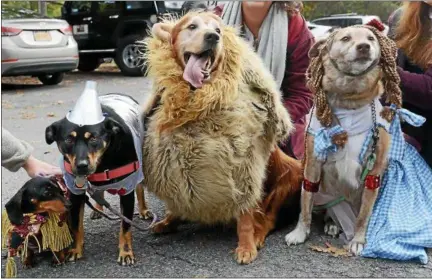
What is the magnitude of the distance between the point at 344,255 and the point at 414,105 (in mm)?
1074

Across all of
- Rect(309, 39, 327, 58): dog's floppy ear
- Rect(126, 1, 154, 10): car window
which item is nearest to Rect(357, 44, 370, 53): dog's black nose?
Rect(309, 39, 327, 58): dog's floppy ear

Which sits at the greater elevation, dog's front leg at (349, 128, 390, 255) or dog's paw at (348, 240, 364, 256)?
dog's front leg at (349, 128, 390, 255)

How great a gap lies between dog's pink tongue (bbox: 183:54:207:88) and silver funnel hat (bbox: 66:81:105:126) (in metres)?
0.50

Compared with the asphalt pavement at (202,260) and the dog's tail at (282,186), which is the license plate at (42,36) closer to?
the asphalt pavement at (202,260)

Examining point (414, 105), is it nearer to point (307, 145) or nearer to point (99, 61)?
point (307, 145)

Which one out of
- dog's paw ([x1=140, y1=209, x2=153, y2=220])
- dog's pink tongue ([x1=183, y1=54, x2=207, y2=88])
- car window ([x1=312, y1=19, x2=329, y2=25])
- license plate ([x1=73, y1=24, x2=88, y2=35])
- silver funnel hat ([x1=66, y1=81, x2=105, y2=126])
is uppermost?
dog's pink tongue ([x1=183, y1=54, x2=207, y2=88])

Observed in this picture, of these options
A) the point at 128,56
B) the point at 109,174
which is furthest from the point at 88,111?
the point at 128,56

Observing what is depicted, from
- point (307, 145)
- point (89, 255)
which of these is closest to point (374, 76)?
point (307, 145)

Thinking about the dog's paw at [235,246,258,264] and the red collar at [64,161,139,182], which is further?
the dog's paw at [235,246,258,264]

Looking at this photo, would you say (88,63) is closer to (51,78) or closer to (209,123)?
(51,78)

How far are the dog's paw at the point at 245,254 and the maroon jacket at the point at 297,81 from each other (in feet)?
3.21

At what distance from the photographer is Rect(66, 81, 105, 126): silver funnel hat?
2.73m

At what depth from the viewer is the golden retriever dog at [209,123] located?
299 cm

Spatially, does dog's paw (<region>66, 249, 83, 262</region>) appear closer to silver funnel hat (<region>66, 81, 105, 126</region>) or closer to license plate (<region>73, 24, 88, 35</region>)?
silver funnel hat (<region>66, 81, 105, 126</region>)
